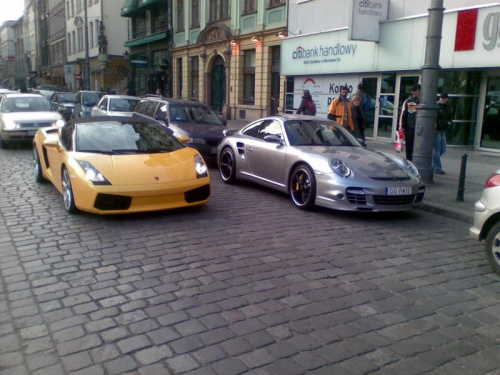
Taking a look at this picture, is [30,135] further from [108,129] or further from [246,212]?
[246,212]

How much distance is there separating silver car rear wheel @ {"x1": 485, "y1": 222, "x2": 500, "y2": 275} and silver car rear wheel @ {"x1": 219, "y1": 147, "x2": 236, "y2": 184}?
5202 mm

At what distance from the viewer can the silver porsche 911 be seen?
6.81 meters

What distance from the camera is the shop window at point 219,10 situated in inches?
1091

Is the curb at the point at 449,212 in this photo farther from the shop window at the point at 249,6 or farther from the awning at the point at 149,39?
the awning at the point at 149,39

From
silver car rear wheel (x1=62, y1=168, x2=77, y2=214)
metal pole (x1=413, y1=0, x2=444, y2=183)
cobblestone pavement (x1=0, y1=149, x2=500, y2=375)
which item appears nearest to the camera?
cobblestone pavement (x1=0, y1=149, x2=500, y2=375)

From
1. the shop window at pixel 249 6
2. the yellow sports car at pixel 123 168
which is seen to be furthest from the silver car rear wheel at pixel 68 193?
the shop window at pixel 249 6

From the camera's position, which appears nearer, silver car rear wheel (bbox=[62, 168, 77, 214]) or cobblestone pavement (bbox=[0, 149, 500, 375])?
cobblestone pavement (bbox=[0, 149, 500, 375])

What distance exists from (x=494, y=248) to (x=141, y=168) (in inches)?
168

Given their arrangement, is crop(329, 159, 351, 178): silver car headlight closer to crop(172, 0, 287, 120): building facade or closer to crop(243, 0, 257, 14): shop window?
crop(172, 0, 287, 120): building facade

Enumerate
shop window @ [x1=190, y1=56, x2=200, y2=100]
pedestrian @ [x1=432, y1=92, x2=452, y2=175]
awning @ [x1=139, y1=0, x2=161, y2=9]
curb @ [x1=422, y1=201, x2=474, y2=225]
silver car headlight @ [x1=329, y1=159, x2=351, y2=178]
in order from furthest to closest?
awning @ [x1=139, y1=0, x2=161, y2=9] → shop window @ [x1=190, y1=56, x2=200, y2=100] → pedestrian @ [x1=432, y1=92, x2=452, y2=175] → curb @ [x1=422, y1=201, x2=474, y2=225] → silver car headlight @ [x1=329, y1=159, x2=351, y2=178]

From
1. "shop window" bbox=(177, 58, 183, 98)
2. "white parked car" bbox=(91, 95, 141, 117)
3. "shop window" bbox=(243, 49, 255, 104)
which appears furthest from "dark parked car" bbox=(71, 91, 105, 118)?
"shop window" bbox=(177, 58, 183, 98)

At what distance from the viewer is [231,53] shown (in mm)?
26812

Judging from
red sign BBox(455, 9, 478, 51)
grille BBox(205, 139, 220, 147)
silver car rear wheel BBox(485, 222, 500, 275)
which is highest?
red sign BBox(455, 9, 478, 51)

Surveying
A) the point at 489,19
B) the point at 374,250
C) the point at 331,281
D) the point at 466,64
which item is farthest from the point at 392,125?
the point at 331,281
